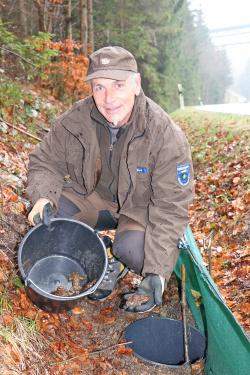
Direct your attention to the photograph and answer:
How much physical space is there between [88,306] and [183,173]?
4.98 feet

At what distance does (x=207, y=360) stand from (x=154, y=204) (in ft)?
3.85

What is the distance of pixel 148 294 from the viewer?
2.87 m

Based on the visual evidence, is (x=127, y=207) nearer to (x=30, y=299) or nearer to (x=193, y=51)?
(x=30, y=299)

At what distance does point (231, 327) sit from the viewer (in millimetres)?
2061

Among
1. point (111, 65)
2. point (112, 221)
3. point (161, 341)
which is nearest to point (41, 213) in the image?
point (112, 221)

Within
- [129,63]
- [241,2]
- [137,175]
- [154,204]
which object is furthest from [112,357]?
[241,2]

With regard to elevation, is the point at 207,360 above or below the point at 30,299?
below

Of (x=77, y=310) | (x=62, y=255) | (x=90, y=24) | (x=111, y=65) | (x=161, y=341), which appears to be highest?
(x=90, y=24)

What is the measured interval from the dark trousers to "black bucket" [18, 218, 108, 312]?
0.21 meters

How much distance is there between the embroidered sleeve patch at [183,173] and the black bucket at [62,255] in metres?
0.78

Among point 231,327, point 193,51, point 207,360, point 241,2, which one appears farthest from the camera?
point 241,2

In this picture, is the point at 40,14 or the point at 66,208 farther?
the point at 40,14

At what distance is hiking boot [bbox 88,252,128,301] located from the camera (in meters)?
3.60

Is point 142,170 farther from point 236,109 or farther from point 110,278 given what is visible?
point 236,109
